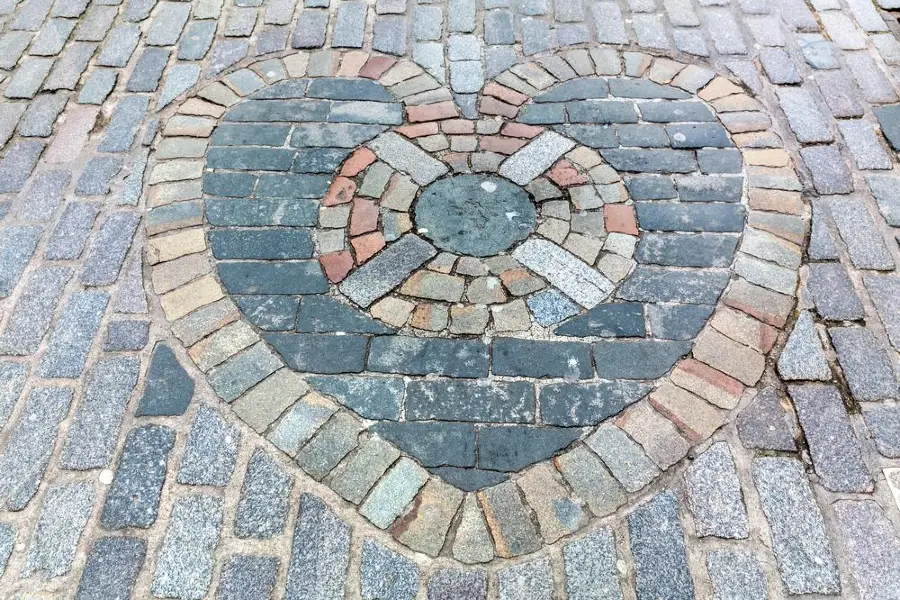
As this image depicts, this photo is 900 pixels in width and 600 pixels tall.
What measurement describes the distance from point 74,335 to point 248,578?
1.41 metres

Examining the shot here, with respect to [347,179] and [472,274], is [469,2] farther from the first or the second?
[472,274]

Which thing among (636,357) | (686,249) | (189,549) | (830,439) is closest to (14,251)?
(189,549)

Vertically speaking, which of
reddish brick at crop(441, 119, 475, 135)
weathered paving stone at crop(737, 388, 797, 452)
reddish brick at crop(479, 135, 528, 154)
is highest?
reddish brick at crop(441, 119, 475, 135)

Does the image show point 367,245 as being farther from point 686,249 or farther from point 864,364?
point 864,364

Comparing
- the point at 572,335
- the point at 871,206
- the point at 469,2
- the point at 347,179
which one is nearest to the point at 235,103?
the point at 347,179

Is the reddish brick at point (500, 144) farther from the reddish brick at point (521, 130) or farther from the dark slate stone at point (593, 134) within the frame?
the dark slate stone at point (593, 134)

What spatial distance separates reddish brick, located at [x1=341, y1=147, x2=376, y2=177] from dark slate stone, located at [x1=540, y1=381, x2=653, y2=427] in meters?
1.63

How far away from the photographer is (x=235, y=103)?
405 cm

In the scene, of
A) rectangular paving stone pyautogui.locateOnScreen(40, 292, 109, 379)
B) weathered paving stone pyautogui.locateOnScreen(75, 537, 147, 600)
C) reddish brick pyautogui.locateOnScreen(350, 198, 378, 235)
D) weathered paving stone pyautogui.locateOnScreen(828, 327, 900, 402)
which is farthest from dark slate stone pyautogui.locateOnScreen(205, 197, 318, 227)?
weathered paving stone pyautogui.locateOnScreen(828, 327, 900, 402)

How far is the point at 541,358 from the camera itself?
293 cm

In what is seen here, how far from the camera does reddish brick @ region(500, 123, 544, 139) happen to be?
12.6ft

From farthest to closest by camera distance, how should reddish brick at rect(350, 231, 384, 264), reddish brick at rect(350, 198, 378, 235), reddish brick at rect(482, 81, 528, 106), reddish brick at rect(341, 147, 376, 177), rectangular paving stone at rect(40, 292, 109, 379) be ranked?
1. reddish brick at rect(482, 81, 528, 106)
2. reddish brick at rect(341, 147, 376, 177)
3. reddish brick at rect(350, 198, 378, 235)
4. reddish brick at rect(350, 231, 384, 264)
5. rectangular paving stone at rect(40, 292, 109, 379)

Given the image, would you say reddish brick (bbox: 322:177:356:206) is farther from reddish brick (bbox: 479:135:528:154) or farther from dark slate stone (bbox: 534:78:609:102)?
dark slate stone (bbox: 534:78:609:102)

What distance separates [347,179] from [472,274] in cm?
93
